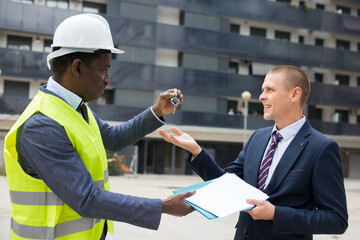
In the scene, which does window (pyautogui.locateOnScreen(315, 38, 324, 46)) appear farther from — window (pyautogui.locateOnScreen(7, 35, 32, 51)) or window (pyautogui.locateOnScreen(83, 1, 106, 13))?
window (pyautogui.locateOnScreen(7, 35, 32, 51))

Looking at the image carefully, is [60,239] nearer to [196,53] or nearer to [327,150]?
[327,150]

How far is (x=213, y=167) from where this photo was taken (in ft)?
10.6

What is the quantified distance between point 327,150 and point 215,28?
94.1 ft

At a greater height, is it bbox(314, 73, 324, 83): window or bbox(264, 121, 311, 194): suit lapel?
bbox(314, 73, 324, 83): window

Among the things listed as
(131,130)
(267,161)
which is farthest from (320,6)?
(267,161)

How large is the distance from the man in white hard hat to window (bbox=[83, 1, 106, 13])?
27.5 m

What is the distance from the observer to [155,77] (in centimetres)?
2847

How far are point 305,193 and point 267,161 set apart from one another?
37 cm

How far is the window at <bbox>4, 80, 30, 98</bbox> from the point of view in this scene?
26906mm

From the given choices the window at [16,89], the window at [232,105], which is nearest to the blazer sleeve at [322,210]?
the window at [16,89]

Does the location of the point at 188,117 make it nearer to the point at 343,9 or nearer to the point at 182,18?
the point at 182,18

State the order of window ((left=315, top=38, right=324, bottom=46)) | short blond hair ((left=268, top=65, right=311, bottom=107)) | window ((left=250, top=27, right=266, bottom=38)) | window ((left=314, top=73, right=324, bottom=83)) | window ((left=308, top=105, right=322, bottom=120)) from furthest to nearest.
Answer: window ((left=315, top=38, right=324, bottom=46)), window ((left=314, top=73, right=324, bottom=83)), window ((left=308, top=105, right=322, bottom=120)), window ((left=250, top=27, right=266, bottom=38)), short blond hair ((left=268, top=65, right=311, bottom=107))

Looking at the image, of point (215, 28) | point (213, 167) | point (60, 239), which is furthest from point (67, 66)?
point (215, 28)

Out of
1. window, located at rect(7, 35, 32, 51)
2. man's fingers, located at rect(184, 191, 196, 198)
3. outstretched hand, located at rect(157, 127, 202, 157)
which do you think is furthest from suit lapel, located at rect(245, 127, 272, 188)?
window, located at rect(7, 35, 32, 51)
